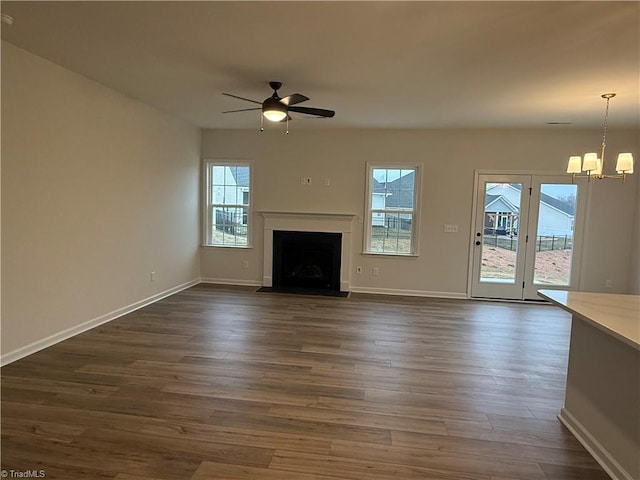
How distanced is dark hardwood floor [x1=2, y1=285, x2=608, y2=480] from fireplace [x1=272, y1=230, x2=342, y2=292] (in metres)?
1.85

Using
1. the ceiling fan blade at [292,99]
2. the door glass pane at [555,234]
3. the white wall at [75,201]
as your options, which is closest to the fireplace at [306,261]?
the white wall at [75,201]

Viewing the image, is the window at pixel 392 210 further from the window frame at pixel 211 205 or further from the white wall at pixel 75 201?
the white wall at pixel 75 201

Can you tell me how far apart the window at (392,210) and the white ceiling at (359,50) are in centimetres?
159

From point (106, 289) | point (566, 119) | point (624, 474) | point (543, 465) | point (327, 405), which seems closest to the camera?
point (624, 474)

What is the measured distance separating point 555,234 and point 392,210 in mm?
2493

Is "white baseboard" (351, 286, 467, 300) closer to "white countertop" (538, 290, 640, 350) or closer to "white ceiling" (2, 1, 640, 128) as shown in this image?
"white ceiling" (2, 1, 640, 128)

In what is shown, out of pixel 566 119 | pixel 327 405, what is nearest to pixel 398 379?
pixel 327 405

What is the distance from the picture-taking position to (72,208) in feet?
12.2

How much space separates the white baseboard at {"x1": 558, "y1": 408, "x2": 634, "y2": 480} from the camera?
196 cm

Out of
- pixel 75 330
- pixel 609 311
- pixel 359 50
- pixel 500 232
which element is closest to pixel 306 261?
pixel 500 232

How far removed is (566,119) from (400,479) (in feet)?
16.2

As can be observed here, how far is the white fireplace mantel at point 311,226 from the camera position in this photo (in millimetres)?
6168

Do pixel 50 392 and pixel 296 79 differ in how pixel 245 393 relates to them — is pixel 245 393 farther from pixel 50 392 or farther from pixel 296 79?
pixel 296 79

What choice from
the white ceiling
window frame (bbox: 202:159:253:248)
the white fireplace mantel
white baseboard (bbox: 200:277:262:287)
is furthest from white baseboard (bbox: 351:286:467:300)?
the white ceiling
